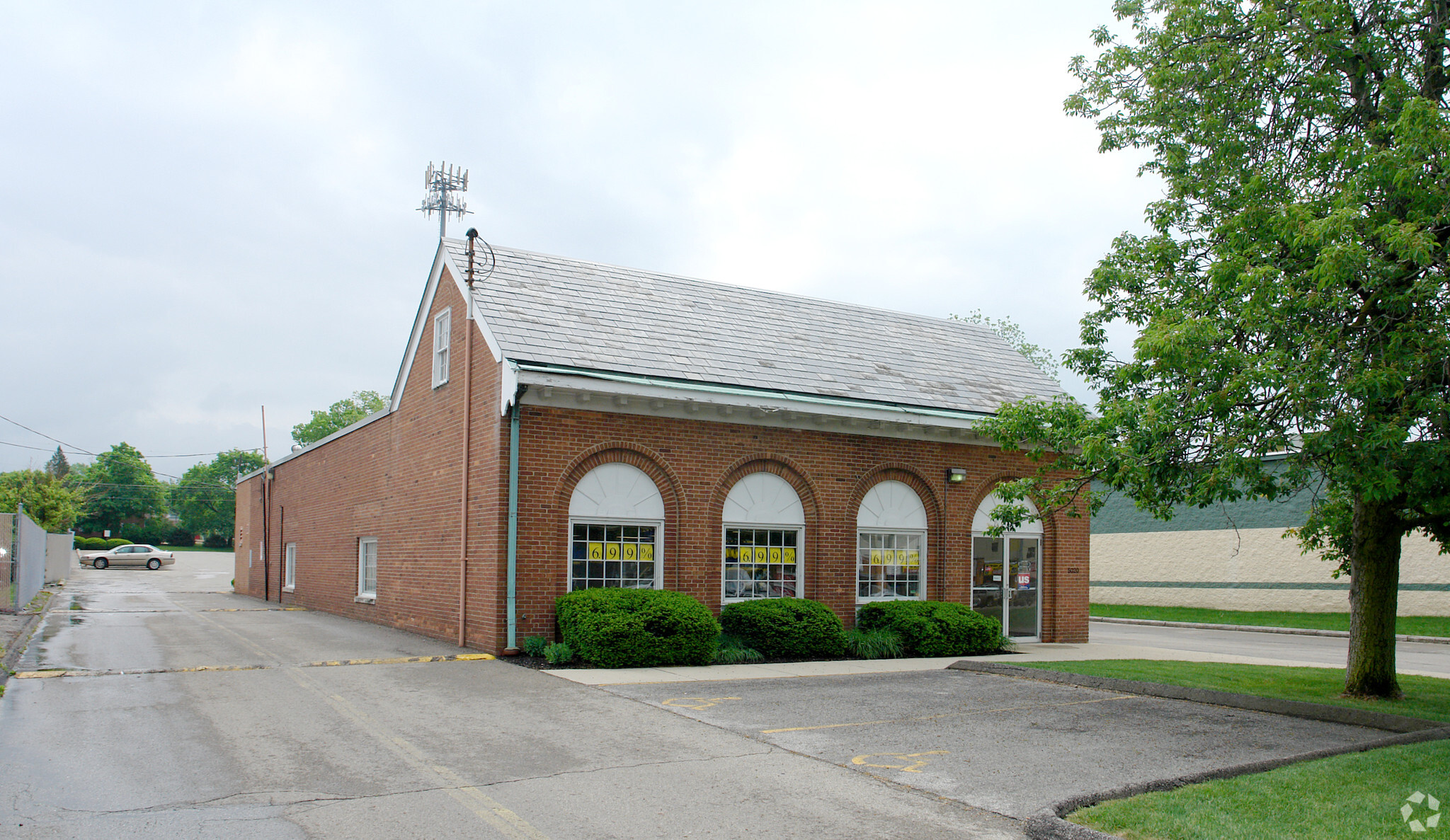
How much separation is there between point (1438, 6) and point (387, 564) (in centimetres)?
1885

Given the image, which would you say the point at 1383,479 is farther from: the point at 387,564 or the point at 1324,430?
the point at 387,564

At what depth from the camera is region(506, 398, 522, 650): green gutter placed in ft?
48.3

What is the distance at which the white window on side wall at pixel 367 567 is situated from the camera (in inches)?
863

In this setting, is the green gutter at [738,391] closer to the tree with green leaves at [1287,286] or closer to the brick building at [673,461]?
the brick building at [673,461]

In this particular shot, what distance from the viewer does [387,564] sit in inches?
800

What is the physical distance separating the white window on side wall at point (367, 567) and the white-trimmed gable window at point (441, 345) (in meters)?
5.22

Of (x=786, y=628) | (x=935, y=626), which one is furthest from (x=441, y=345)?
(x=935, y=626)

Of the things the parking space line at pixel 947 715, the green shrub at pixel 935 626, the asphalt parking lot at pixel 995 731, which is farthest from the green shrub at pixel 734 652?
the parking space line at pixel 947 715

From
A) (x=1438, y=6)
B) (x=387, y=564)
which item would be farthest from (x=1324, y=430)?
(x=387, y=564)

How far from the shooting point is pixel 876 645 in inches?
649

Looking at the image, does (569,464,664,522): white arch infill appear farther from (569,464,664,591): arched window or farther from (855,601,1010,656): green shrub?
(855,601,1010,656): green shrub

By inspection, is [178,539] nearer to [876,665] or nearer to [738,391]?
[738,391]

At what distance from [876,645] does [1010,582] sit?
4535 mm

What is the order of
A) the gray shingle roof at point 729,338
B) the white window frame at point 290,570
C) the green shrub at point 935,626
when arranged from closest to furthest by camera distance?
→ the gray shingle roof at point 729,338 → the green shrub at point 935,626 → the white window frame at point 290,570
